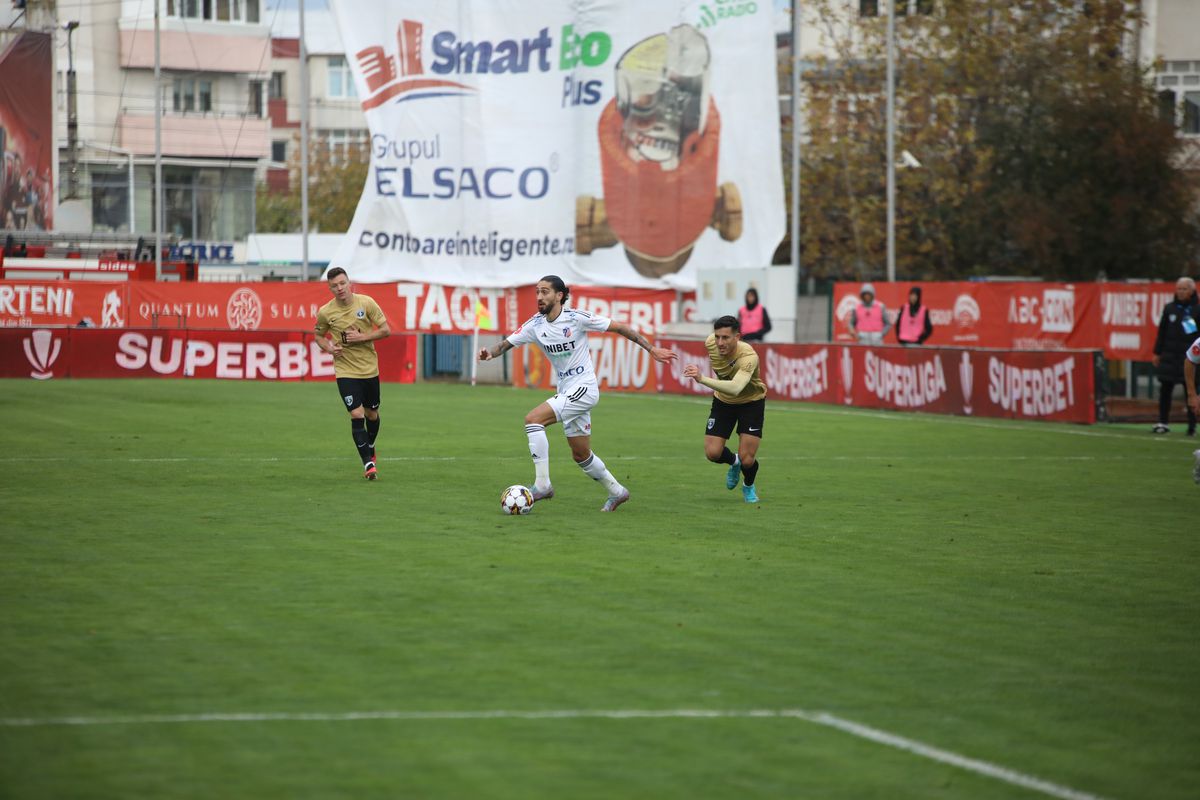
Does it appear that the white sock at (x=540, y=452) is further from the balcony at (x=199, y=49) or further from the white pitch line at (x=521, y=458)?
the balcony at (x=199, y=49)

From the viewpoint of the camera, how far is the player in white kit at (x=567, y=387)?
47.5ft

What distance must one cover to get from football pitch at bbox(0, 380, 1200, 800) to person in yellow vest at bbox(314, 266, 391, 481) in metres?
0.82

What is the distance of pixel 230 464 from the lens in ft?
60.6

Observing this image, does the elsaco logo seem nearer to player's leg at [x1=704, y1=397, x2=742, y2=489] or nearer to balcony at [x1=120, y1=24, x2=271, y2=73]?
player's leg at [x1=704, y1=397, x2=742, y2=489]

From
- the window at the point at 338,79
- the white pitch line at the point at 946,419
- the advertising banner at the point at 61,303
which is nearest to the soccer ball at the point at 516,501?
the white pitch line at the point at 946,419

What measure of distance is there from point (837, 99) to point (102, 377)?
27.9 m

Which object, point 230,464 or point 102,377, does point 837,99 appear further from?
point 230,464

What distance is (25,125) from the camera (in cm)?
5138

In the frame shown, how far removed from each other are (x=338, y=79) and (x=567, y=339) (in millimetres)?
100552

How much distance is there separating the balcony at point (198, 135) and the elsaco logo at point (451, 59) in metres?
32.6

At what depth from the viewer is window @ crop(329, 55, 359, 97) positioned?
110m

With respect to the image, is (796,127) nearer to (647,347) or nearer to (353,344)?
(353,344)

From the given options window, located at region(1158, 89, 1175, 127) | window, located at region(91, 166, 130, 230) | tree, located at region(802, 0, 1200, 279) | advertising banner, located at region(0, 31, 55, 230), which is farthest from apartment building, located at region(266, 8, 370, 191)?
window, located at region(1158, 89, 1175, 127)

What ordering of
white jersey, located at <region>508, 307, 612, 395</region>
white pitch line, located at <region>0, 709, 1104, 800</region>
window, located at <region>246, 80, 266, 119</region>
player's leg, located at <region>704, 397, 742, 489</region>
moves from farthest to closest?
window, located at <region>246, 80, 266, 119</region> → player's leg, located at <region>704, 397, 742, 489</region> → white jersey, located at <region>508, 307, 612, 395</region> → white pitch line, located at <region>0, 709, 1104, 800</region>
